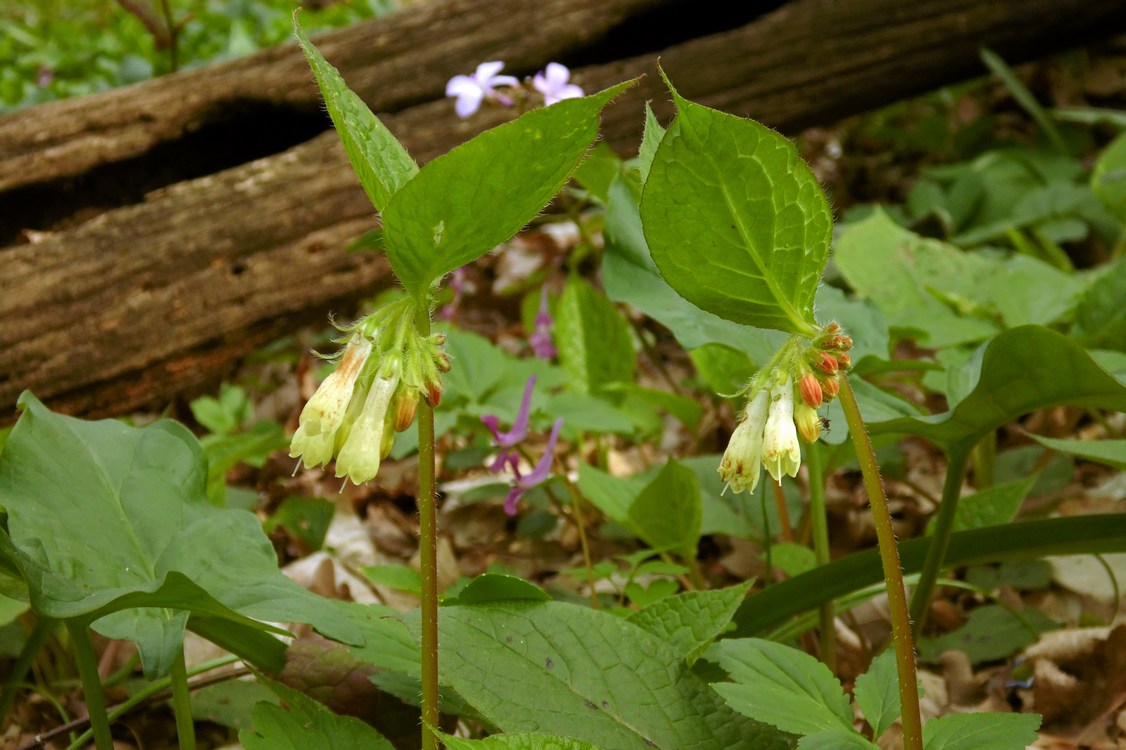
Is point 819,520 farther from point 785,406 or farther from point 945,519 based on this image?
point 785,406

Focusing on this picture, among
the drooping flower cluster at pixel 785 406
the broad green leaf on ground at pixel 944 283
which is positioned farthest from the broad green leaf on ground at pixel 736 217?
the broad green leaf on ground at pixel 944 283

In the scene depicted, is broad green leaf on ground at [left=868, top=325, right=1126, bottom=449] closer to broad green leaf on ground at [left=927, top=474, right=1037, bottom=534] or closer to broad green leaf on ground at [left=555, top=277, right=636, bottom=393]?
broad green leaf on ground at [left=927, top=474, right=1037, bottom=534]

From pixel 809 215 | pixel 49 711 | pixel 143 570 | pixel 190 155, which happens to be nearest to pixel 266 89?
pixel 190 155

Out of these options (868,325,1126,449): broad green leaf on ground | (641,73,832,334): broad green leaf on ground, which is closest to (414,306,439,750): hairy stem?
(641,73,832,334): broad green leaf on ground

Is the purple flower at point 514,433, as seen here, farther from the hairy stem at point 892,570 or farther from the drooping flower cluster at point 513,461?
the hairy stem at point 892,570

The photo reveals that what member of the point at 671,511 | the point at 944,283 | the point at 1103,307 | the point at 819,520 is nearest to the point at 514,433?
the point at 671,511
